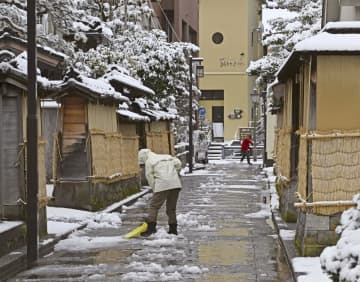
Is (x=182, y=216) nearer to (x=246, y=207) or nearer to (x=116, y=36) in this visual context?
(x=246, y=207)

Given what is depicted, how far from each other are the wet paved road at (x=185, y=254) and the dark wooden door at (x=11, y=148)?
1226mm

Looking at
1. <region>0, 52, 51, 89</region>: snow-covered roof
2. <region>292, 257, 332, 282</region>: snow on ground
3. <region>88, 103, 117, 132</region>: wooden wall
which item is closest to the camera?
<region>292, 257, 332, 282</region>: snow on ground

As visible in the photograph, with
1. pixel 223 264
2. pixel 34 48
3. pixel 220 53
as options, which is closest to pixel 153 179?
pixel 223 264

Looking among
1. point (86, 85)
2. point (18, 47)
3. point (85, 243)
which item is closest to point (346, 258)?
point (85, 243)

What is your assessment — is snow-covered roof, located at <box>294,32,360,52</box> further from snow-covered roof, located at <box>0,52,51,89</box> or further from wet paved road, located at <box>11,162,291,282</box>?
snow-covered roof, located at <box>0,52,51,89</box>

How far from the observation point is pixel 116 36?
2931 centimetres

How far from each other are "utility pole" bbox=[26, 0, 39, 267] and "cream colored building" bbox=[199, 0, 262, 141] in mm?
56150

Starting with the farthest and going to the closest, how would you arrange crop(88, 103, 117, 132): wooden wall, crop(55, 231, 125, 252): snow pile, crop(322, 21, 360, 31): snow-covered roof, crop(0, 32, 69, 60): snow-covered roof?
1. crop(88, 103, 117, 132): wooden wall
2. crop(0, 32, 69, 60): snow-covered roof
3. crop(55, 231, 125, 252): snow pile
4. crop(322, 21, 360, 31): snow-covered roof

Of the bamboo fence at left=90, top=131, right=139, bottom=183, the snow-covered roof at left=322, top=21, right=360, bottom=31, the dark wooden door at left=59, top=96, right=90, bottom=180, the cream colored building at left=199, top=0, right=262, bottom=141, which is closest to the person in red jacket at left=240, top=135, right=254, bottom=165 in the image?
the cream colored building at left=199, top=0, right=262, bottom=141

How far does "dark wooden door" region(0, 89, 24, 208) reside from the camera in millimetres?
12344

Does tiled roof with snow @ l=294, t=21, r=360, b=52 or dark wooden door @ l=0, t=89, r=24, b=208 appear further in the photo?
dark wooden door @ l=0, t=89, r=24, b=208

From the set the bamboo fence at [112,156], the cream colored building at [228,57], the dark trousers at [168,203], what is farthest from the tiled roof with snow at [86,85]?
the cream colored building at [228,57]

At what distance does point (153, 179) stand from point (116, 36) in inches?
622

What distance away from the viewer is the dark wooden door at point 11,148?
40.5 ft
